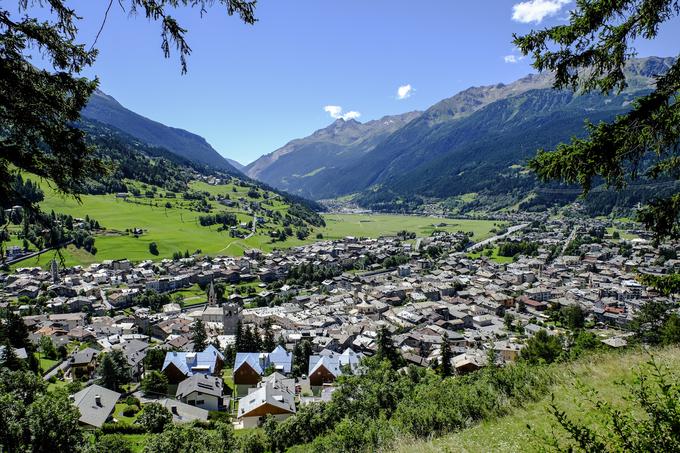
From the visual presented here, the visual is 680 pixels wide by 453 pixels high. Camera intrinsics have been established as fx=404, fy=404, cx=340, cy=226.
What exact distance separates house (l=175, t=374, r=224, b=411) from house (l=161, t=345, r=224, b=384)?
3511 mm

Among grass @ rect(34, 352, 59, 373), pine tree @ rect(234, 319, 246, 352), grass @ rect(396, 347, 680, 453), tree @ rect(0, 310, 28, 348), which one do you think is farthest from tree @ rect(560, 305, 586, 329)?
tree @ rect(0, 310, 28, 348)

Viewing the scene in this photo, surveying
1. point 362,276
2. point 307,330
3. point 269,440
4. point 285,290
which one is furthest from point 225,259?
point 269,440

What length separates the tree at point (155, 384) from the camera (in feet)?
114

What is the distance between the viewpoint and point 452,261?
9575cm

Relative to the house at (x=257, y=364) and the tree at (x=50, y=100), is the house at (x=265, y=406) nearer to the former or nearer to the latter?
the house at (x=257, y=364)

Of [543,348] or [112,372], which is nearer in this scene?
[543,348]

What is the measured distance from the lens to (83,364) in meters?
38.6

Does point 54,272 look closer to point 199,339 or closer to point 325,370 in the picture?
point 199,339

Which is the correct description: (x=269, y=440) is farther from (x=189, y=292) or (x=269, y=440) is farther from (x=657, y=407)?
(x=189, y=292)

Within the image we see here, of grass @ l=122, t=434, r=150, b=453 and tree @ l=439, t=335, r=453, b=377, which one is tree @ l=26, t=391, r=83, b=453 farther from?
tree @ l=439, t=335, r=453, b=377

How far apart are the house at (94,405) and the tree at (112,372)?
4610 millimetres

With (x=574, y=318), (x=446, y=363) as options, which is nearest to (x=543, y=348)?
(x=446, y=363)

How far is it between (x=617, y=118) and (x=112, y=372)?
38667 mm

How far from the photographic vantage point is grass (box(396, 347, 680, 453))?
793 cm
